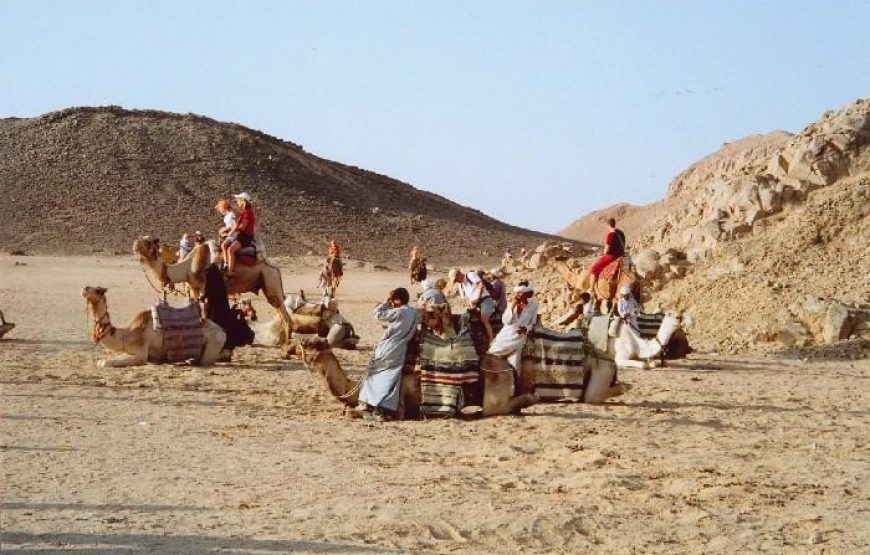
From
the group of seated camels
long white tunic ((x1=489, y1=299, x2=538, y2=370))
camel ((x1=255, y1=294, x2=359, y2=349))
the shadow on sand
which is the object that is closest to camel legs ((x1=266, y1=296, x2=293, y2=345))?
the group of seated camels

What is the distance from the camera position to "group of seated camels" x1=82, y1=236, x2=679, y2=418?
10.4m

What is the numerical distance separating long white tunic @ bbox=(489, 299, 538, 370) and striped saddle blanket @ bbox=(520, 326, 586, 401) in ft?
0.24

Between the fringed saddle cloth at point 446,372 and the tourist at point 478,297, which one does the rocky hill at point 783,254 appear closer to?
the tourist at point 478,297

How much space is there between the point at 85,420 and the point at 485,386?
11.0ft

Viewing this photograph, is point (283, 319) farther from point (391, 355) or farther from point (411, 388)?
point (391, 355)

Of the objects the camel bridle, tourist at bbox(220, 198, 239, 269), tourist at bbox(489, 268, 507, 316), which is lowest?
the camel bridle

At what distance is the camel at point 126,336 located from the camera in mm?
12633

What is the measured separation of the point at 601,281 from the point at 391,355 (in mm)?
7140

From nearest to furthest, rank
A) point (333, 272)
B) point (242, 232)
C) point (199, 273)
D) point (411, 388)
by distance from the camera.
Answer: point (411, 388)
point (199, 273)
point (242, 232)
point (333, 272)

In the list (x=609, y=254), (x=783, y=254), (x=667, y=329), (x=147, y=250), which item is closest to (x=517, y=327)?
(x=667, y=329)

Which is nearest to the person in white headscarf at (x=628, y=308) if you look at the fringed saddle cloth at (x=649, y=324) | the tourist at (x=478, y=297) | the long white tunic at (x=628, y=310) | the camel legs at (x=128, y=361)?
the long white tunic at (x=628, y=310)

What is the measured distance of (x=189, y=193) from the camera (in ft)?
208

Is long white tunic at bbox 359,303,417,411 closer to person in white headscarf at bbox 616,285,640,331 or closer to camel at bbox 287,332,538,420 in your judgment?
camel at bbox 287,332,538,420

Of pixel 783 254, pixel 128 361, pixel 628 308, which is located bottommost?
pixel 128 361
